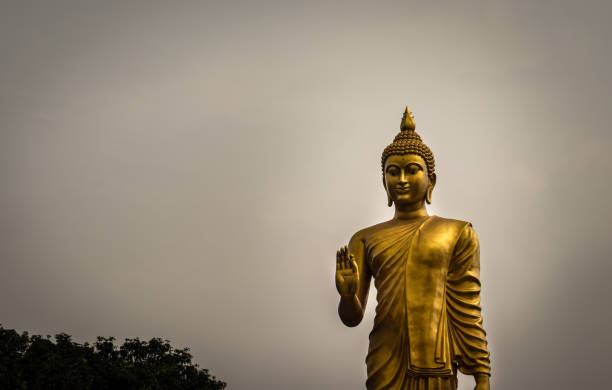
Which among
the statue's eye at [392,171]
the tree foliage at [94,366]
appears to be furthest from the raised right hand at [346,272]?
the tree foliage at [94,366]

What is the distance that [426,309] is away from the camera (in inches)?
323

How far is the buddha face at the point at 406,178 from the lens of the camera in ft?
29.6

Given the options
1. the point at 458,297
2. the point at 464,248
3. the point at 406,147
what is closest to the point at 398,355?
the point at 458,297

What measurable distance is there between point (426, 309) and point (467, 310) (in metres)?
0.54

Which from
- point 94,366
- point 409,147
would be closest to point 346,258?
point 409,147

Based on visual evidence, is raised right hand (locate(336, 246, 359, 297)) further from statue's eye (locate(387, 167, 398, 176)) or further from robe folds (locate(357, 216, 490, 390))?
statue's eye (locate(387, 167, 398, 176))

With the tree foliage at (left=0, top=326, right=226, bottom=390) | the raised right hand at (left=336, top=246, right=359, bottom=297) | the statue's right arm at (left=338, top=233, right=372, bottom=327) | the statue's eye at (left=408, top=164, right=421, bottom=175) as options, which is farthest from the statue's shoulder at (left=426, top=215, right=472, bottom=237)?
the tree foliage at (left=0, top=326, right=226, bottom=390)

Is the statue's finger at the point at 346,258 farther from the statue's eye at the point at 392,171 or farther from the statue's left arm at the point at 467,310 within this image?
the statue's eye at the point at 392,171

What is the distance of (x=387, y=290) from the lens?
8508mm

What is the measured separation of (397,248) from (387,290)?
0.54 m

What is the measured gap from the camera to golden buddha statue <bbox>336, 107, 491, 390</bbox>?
8000 millimetres

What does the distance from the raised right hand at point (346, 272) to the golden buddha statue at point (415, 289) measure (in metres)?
0.01

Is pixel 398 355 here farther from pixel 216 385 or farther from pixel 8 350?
pixel 216 385

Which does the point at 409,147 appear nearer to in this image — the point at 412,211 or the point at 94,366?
the point at 412,211
